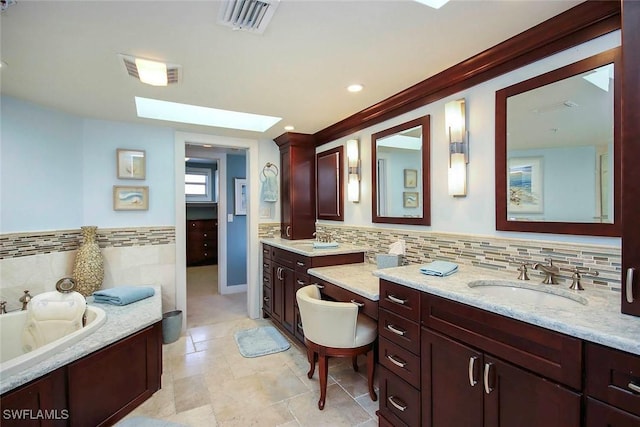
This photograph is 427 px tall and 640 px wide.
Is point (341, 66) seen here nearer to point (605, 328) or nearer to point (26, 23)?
point (26, 23)

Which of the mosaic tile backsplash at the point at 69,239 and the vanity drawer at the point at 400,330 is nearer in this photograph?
the vanity drawer at the point at 400,330

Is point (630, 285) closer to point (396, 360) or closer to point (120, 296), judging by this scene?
point (396, 360)

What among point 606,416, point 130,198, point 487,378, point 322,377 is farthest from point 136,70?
point 606,416

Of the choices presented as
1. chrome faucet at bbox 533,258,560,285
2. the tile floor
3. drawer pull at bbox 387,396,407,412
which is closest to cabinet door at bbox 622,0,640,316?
chrome faucet at bbox 533,258,560,285

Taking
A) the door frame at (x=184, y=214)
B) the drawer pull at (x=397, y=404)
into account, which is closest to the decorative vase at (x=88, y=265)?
the door frame at (x=184, y=214)

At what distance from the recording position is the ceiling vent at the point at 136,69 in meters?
1.88

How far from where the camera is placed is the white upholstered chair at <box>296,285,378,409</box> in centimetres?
201

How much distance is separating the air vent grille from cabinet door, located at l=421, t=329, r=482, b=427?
220 centimetres

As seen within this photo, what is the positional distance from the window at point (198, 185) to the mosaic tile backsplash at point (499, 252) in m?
5.42

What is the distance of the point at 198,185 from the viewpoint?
7.43 meters

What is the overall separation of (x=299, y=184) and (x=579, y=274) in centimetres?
291

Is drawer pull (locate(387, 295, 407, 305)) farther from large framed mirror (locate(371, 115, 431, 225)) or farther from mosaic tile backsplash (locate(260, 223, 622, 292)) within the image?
large framed mirror (locate(371, 115, 431, 225))

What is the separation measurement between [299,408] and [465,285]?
4.73ft

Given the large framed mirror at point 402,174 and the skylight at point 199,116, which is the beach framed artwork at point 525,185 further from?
the skylight at point 199,116
